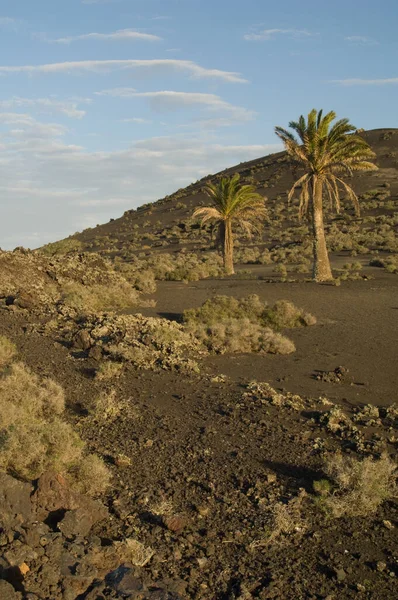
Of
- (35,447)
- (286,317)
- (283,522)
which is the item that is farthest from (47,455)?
(286,317)

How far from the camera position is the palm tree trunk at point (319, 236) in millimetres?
27062

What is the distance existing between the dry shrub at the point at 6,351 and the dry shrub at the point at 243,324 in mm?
4853

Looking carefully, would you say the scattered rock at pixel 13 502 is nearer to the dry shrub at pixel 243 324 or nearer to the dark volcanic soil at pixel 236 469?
the dark volcanic soil at pixel 236 469

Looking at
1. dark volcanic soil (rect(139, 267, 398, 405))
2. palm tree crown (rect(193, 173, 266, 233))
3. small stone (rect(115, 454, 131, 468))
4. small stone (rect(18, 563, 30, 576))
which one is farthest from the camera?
palm tree crown (rect(193, 173, 266, 233))

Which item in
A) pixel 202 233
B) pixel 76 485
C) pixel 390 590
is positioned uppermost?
pixel 202 233

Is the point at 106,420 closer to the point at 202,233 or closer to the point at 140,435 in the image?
the point at 140,435

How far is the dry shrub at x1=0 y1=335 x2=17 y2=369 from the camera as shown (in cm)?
1366

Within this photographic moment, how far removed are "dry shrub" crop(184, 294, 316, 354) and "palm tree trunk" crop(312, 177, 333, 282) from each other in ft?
27.0

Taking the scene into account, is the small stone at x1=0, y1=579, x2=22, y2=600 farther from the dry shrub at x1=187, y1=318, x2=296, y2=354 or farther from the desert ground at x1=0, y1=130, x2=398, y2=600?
the dry shrub at x1=187, y1=318, x2=296, y2=354

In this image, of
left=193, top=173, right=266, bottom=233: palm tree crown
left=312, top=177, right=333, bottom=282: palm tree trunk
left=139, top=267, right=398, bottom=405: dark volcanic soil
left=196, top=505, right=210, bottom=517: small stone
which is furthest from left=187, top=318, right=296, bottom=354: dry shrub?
left=193, top=173, right=266, bottom=233: palm tree crown

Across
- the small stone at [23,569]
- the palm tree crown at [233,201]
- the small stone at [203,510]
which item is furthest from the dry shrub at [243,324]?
the palm tree crown at [233,201]

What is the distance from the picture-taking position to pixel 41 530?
607cm

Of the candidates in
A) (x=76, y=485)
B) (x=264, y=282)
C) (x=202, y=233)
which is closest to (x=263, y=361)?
(x=76, y=485)

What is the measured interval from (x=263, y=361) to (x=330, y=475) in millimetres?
6950
